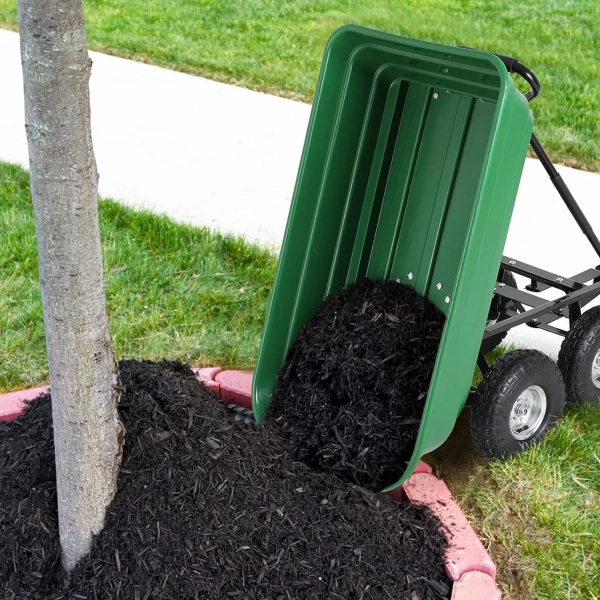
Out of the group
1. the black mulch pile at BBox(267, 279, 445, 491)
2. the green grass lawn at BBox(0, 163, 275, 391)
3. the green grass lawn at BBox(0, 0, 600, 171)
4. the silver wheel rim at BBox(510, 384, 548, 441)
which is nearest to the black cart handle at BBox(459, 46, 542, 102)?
the black mulch pile at BBox(267, 279, 445, 491)

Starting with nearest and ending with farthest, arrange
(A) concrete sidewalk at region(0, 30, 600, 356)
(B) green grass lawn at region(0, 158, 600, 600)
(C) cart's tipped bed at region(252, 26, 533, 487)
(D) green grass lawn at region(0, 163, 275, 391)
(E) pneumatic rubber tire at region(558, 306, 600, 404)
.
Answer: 1. (C) cart's tipped bed at region(252, 26, 533, 487)
2. (B) green grass lawn at region(0, 158, 600, 600)
3. (E) pneumatic rubber tire at region(558, 306, 600, 404)
4. (D) green grass lawn at region(0, 163, 275, 391)
5. (A) concrete sidewalk at region(0, 30, 600, 356)

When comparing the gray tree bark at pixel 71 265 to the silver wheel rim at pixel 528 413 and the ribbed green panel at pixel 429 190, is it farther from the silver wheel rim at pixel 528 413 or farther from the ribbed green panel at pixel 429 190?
the silver wheel rim at pixel 528 413

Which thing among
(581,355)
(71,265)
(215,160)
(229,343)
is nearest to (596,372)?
(581,355)

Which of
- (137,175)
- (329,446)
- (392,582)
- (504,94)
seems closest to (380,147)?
(504,94)

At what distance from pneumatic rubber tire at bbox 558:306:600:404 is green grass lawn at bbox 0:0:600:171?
108 inches

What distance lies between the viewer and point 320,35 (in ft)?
25.0

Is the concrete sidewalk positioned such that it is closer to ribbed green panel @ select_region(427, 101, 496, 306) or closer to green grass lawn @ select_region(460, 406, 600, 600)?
green grass lawn @ select_region(460, 406, 600, 600)

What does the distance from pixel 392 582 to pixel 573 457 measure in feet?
3.33

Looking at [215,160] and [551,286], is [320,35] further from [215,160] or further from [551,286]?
[551,286]

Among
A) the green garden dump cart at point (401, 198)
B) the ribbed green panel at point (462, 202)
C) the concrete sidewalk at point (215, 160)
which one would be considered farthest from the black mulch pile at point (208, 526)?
the concrete sidewalk at point (215, 160)

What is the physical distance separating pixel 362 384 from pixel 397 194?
0.65m

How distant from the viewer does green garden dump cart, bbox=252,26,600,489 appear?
258 centimetres

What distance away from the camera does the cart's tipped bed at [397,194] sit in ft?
8.45

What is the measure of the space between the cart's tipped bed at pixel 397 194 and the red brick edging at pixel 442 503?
18 centimetres
